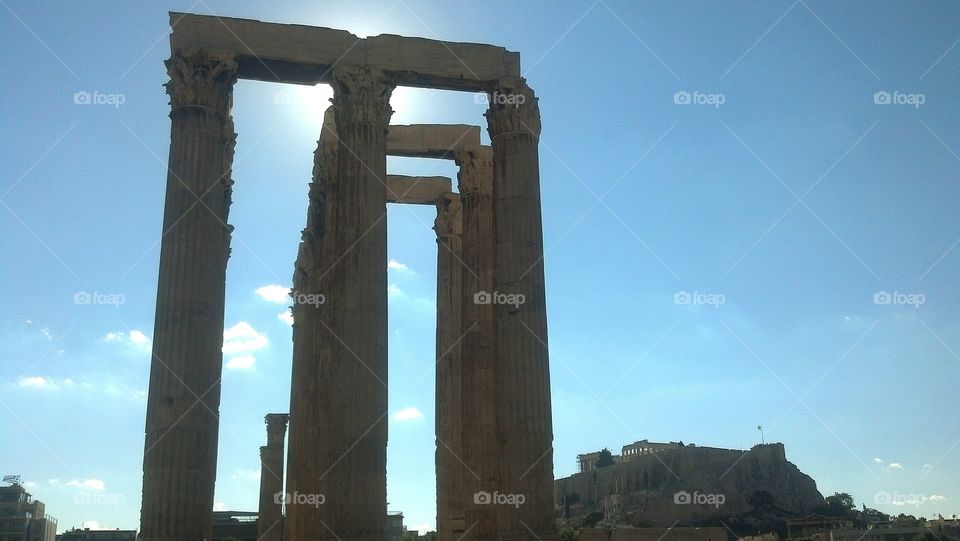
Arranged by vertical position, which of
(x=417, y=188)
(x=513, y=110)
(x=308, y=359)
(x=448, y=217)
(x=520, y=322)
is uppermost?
(x=417, y=188)

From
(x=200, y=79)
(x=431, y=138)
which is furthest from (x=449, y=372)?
(x=200, y=79)

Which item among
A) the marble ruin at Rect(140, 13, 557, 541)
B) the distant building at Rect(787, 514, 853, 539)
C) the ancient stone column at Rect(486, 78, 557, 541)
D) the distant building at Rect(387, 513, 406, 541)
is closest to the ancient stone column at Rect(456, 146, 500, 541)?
the marble ruin at Rect(140, 13, 557, 541)

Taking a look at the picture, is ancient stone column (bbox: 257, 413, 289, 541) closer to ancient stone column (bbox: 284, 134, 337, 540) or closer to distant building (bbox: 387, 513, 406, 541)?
ancient stone column (bbox: 284, 134, 337, 540)

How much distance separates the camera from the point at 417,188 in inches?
1430

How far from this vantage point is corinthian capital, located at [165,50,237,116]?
24125 mm

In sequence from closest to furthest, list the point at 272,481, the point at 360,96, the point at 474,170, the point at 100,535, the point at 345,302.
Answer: the point at 345,302 < the point at 360,96 < the point at 474,170 < the point at 272,481 < the point at 100,535

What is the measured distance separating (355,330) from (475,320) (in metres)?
8.76

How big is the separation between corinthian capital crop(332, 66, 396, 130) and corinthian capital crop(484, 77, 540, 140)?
10.6 feet

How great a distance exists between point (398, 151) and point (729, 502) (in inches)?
4239

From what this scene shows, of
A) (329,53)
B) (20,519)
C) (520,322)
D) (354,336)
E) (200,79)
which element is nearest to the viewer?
(354,336)

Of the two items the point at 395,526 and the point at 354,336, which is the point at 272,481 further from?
the point at 395,526

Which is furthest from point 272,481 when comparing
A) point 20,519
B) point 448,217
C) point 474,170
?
point 20,519

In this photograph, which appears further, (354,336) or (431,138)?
(431,138)

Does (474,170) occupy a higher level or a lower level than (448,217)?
higher
